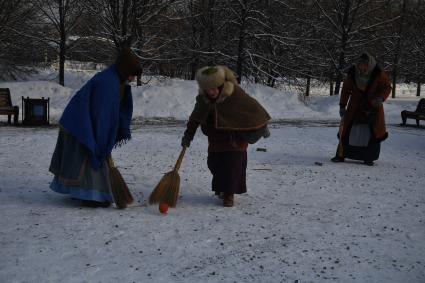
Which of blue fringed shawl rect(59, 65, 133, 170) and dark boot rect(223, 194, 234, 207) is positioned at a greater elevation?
blue fringed shawl rect(59, 65, 133, 170)

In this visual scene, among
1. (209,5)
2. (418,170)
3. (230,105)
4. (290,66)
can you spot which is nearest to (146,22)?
(209,5)

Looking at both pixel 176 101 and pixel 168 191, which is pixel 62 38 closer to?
pixel 176 101

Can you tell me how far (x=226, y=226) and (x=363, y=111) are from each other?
4.55 m

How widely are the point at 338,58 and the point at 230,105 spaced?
18611 millimetres

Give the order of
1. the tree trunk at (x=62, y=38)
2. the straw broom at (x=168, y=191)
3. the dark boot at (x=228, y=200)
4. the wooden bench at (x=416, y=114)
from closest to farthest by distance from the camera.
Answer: the straw broom at (x=168, y=191) → the dark boot at (x=228, y=200) → the wooden bench at (x=416, y=114) → the tree trunk at (x=62, y=38)

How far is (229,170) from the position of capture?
5609 millimetres

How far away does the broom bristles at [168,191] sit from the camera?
558 cm

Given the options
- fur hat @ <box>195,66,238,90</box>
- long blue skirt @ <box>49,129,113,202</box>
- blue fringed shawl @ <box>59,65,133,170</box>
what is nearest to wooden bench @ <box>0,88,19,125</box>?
long blue skirt @ <box>49,129,113,202</box>

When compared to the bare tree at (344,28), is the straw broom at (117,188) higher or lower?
lower

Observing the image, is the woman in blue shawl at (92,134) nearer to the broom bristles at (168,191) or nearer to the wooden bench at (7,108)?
the broom bristles at (168,191)

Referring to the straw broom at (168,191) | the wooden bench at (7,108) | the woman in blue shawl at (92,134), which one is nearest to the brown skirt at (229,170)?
the straw broom at (168,191)

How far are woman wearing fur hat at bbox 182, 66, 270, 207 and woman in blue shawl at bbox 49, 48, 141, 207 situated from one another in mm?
787

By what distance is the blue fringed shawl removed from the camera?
16.8 ft

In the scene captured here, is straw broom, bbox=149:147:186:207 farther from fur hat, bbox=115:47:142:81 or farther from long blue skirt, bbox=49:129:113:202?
fur hat, bbox=115:47:142:81
